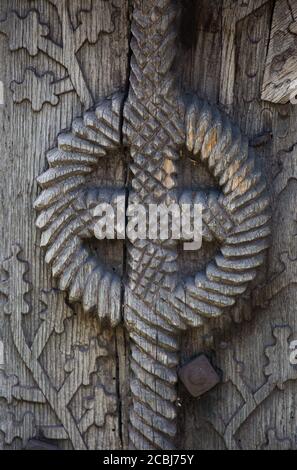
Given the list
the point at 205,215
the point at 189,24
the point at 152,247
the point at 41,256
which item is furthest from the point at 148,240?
the point at 189,24

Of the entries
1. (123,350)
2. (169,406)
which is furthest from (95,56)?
(169,406)

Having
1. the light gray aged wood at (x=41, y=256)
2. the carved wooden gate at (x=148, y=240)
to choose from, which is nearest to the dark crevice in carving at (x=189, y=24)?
the carved wooden gate at (x=148, y=240)

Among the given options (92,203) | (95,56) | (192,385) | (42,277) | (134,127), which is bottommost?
(192,385)

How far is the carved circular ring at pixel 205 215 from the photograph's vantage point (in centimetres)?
211

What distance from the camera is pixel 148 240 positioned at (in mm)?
2137

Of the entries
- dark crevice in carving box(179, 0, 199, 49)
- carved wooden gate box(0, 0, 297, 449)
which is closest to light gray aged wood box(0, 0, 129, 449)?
carved wooden gate box(0, 0, 297, 449)

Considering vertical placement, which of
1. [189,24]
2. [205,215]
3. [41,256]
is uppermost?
[189,24]

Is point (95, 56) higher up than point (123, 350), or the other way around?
point (95, 56)

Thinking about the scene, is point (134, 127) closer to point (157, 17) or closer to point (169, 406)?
point (157, 17)

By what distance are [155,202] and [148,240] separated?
0.09 meters

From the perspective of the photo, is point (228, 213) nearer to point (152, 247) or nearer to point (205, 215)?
point (205, 215)

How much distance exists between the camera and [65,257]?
7.06 feet

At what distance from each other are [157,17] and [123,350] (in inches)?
31.2

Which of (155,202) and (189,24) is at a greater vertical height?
(189,24)
